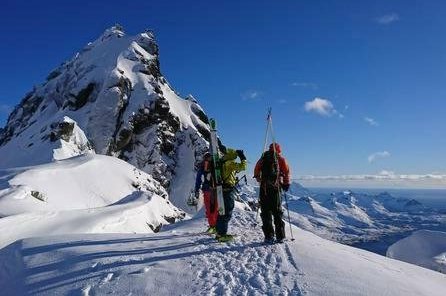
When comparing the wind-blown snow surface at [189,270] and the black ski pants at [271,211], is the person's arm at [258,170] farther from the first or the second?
the wind-blown snow surface at [189,270]

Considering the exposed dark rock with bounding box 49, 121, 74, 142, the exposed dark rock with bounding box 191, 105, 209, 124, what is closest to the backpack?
the exposed dark rock with bounding box 49, 121, 74, 142

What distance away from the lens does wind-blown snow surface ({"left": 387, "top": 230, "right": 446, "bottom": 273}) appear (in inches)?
1400

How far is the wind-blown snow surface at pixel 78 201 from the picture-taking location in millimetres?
21266

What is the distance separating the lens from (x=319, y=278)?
8.71m

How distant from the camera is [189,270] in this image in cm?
953

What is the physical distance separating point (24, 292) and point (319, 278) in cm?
571

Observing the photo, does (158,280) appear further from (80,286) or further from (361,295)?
(361,295)

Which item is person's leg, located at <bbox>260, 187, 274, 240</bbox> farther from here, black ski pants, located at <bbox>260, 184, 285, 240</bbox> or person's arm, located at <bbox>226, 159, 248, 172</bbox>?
person's arm, located at <bbox>226, 159, 248, 172</bbox>

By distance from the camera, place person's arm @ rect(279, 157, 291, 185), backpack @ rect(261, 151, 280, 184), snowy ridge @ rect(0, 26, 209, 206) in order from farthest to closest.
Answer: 1. snowy ridge @ rect(0, 26, 209, 206)
2. person's arm @ rect(279, 157, 291, 185)
3. backpack @ rect(261, 151, 280, 184)

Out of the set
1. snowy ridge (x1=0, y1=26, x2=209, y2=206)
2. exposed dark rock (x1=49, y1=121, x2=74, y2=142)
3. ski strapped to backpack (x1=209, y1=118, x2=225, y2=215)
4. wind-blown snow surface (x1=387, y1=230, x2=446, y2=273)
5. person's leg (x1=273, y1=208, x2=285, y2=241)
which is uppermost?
snowy ridge (x1=0, y1=26, x2=209, y2=206)

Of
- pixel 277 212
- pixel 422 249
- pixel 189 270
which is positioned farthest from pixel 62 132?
pixel 189 270

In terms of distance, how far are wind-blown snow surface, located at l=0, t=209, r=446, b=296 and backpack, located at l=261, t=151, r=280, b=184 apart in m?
1.73

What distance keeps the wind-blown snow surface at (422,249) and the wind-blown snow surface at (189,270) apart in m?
26.4

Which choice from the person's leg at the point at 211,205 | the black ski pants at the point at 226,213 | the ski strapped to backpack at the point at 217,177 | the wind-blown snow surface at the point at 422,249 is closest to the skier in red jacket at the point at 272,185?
the black ski pants at the point at 226,213
